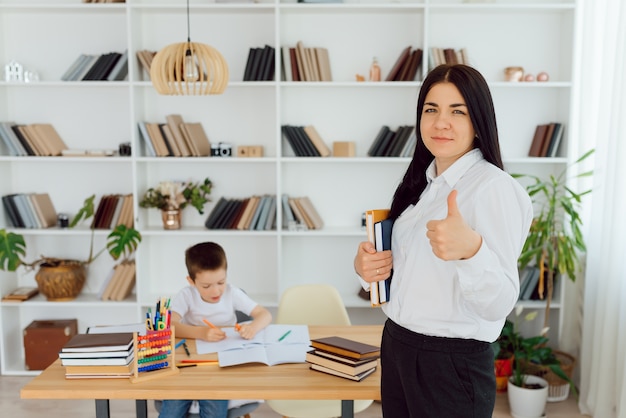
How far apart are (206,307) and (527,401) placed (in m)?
1.87

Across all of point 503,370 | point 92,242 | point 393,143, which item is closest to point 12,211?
point 92,242

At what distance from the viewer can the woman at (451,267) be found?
148 centimetres

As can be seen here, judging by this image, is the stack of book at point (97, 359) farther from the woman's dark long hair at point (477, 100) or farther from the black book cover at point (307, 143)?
the black book cover at point (307, 143)

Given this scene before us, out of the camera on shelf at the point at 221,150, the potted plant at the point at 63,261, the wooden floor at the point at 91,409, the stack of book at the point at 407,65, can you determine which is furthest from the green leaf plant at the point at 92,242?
the stack of book at the point at 407,65

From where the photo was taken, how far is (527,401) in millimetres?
3502

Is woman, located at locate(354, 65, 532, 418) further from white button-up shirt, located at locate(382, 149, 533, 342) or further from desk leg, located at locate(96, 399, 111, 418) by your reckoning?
desk leg, located at locate(96, 399, 111, 418)

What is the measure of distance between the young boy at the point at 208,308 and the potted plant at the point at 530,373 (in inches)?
64.7

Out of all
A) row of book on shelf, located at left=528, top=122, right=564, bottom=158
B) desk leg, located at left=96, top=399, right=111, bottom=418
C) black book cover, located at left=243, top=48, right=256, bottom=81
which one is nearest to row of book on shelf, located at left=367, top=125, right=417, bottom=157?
row of book on shelf, located at left=528, top=122, right=564, bottom=158

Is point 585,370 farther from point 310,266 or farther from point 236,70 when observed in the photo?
point 236,70

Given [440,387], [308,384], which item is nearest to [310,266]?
[308,384]

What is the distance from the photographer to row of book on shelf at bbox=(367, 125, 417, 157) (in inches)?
159

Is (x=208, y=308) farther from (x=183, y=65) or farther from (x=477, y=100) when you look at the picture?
(x=477, y=100)

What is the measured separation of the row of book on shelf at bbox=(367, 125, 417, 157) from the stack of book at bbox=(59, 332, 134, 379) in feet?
7.71

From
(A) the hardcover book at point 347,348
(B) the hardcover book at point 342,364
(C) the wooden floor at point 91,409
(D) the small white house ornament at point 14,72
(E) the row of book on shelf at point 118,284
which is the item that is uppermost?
(D) the small white house ornament at point 14,72
